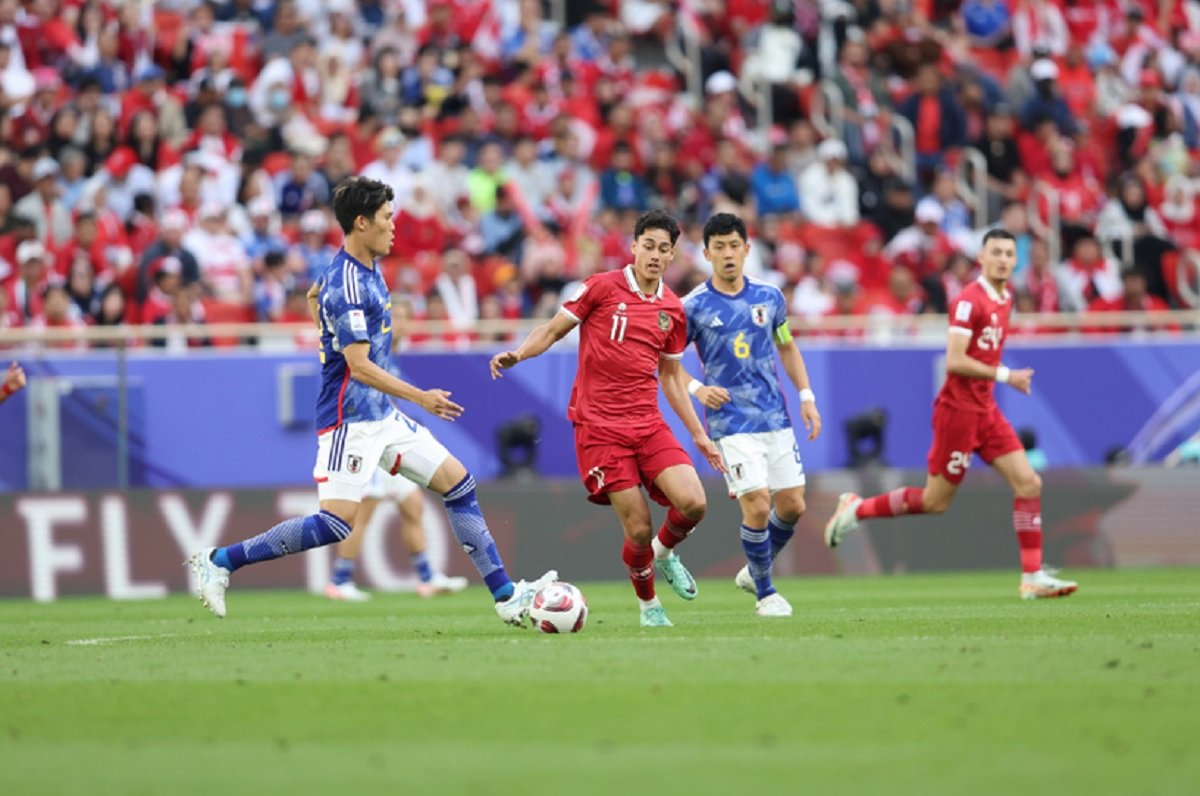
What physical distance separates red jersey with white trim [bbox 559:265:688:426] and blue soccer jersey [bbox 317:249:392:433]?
110 centimetres

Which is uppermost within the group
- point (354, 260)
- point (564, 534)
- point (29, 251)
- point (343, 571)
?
point (29, 251)

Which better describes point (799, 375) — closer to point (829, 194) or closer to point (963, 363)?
point (963, 363)

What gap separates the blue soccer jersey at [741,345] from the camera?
1331 cm

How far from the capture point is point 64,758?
6.89 metres

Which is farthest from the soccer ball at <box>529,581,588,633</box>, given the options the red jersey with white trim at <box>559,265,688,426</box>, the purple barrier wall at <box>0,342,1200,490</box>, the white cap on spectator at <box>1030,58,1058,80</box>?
the white cap on spectator at <box>1030,58,1058,80</box>

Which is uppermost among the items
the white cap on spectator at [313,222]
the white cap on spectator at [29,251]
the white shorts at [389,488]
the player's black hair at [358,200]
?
the white cap on spectator at [313,222]

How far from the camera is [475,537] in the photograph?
11.7 metres

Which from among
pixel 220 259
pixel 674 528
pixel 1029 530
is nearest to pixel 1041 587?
pixel 1029 530

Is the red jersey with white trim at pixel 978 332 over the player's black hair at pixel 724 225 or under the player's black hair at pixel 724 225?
under

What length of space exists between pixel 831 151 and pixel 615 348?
13.3 m

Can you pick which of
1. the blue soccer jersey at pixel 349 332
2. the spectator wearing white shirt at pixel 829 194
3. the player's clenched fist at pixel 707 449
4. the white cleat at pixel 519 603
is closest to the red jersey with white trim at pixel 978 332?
the player's clenched fist at pixel 707 449

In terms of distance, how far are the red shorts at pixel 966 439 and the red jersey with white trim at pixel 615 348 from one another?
3562 millimetres

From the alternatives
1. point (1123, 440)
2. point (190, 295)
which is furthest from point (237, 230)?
point (1123, 440)

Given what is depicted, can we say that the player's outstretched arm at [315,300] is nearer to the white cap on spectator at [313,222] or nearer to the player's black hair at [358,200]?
the player's black hair at [358,200]
